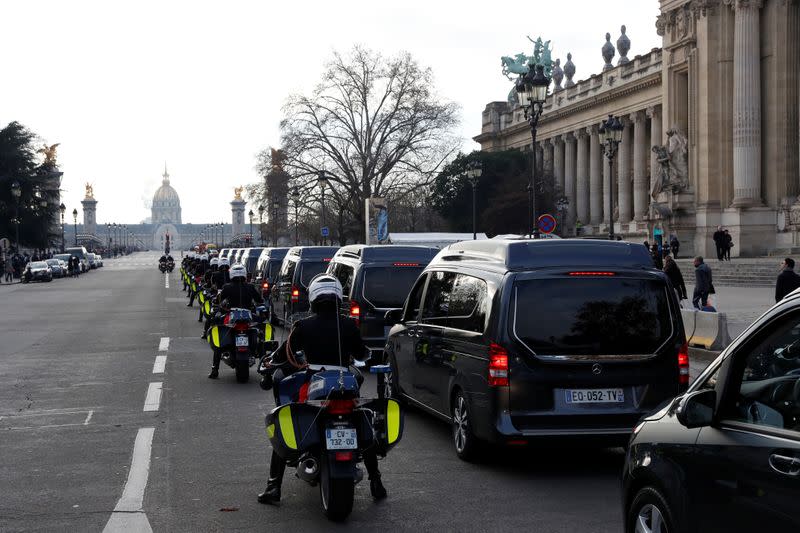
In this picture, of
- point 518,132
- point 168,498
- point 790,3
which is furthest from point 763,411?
point 518,132

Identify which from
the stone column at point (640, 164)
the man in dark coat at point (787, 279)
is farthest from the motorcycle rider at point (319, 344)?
the stone column at point (640, 164)

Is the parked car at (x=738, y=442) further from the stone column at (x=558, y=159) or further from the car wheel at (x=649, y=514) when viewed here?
the stone column at (x=558, y=159)

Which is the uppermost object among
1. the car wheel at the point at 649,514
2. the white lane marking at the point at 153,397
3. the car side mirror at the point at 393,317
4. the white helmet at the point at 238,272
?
the white helmet at the point at 238,272

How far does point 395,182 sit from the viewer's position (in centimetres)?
8219

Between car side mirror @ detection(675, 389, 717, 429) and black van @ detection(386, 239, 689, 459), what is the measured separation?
4017 millimetres

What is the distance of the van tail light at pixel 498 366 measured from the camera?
8.94 m

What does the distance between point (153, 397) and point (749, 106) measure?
4375 centimetres

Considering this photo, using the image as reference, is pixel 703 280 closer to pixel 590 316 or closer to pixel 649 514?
pixel 590 316

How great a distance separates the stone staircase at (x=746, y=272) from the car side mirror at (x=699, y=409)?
3766 centimetres

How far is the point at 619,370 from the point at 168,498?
3509 mm

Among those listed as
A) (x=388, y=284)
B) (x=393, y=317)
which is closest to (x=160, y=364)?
(x=388, y=284)

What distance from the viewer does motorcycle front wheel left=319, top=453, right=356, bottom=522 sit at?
7.30 m

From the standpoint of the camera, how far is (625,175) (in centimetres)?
8444

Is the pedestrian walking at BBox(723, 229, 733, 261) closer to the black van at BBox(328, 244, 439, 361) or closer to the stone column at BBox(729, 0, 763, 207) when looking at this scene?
the stone column at BBox(729, 0, 763, 207)
